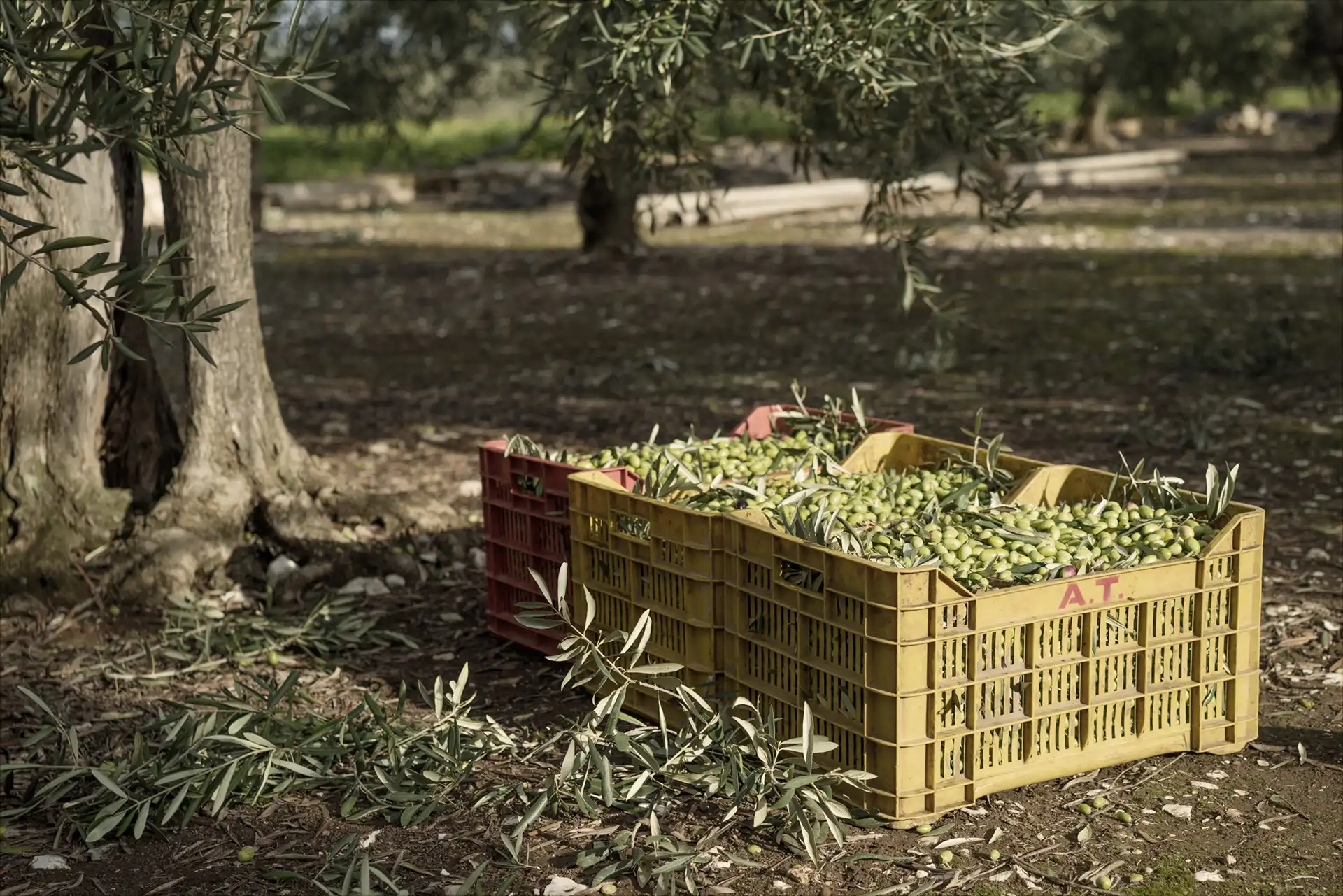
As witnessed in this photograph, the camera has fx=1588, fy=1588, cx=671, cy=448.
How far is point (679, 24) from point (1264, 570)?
3552 mm

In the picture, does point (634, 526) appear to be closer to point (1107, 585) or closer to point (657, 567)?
point (657, 567)

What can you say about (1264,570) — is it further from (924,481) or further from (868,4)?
(868,4)

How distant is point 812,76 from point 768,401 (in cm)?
404

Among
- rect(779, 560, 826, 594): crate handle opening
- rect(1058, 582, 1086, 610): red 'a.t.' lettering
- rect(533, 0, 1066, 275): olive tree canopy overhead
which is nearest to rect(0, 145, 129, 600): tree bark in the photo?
rect(533, 0, 1066, 275): olive tree canopy overhead

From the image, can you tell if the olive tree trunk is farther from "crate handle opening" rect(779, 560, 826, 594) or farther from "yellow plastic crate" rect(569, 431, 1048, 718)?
"crate handle opening" rect(779, 560, 826, 594)

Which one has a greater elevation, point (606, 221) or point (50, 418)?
point (606, 221)

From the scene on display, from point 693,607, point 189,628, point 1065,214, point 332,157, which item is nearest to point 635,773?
point 693,607

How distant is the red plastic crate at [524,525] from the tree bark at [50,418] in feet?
6.60

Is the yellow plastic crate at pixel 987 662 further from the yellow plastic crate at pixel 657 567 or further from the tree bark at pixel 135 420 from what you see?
the tree bark at pixel 135 420

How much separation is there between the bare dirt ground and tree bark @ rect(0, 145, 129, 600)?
0.29 metres

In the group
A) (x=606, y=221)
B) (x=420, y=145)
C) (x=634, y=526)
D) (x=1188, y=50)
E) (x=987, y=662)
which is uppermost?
(x=1188, y=50)

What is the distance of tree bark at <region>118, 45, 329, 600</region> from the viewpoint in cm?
→ 722

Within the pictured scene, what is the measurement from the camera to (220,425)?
7512 millimetres

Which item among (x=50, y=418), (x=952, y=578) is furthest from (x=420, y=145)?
(x=952, y=578)
